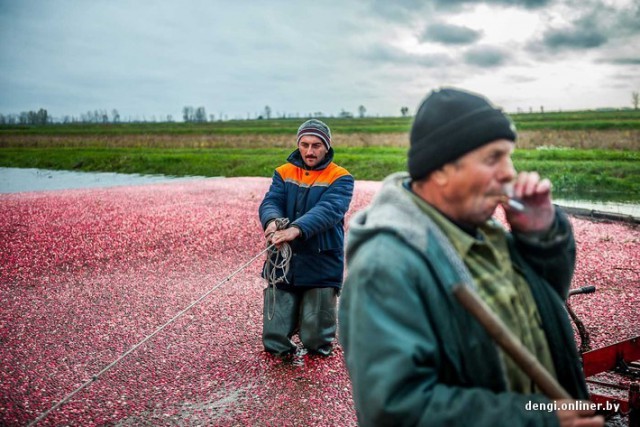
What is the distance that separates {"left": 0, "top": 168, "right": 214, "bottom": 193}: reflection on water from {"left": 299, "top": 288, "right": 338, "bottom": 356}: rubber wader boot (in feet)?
76.9

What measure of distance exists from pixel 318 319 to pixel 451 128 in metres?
3.74

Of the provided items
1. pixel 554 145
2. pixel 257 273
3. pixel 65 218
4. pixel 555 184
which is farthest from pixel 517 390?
pixel 554 145

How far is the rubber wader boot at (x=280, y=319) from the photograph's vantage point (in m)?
4.96

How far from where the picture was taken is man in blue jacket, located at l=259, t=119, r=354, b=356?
15.5 ft

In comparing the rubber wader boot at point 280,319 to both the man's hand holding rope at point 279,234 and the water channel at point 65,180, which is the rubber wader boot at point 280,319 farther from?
the water channel at point 65,180

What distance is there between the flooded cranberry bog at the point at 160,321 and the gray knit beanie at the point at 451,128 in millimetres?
3182

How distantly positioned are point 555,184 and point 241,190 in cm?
1442

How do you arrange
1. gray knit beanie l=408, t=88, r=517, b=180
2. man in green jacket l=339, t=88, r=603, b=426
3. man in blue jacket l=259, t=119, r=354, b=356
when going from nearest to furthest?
man in green jacket l=339, t=88, r=603, b=426, gray knit beanie l=408, t=88, r=517, b=180, man in blue jacket l=259, t=119, r=354, b=356

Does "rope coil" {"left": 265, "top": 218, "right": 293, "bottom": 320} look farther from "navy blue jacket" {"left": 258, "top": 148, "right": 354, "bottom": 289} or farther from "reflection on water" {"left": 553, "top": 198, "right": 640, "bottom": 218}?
"reflection on water" {"left": 553, "top": 198, "right": 640, "bottom": 218}

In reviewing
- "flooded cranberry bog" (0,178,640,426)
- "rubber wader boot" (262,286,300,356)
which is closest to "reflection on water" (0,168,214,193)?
"flooded cranberry bog" (0,178,640,426)

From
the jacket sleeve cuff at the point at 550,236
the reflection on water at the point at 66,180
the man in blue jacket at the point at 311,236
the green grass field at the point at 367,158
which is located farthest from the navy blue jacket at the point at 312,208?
the reflection on water at the point at 66,180

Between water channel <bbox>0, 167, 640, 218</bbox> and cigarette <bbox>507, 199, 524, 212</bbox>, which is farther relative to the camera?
water channel <bbox>0, 167, 640, 218</bbox>

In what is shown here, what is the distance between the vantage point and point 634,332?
19.5 feet

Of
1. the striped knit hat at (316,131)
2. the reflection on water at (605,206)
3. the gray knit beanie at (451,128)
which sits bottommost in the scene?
the reflection on water at (605,206)
